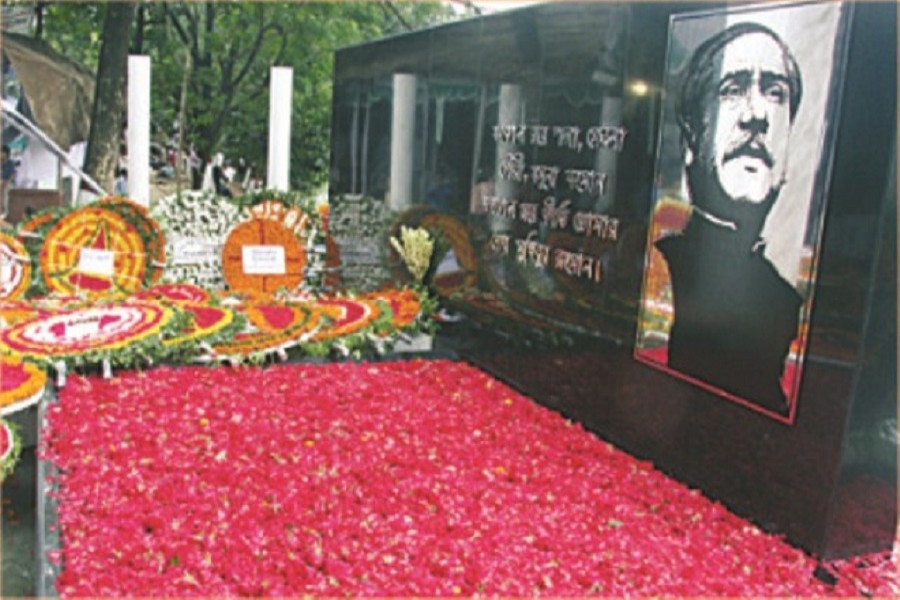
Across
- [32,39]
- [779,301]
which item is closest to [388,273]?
[779,301]

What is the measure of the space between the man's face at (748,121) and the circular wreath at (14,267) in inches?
251

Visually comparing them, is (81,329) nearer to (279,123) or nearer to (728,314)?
(728,314)

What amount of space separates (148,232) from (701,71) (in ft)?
20.4

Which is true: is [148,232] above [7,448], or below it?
above

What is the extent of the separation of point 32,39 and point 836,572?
1573 cm

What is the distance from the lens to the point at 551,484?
4.80m

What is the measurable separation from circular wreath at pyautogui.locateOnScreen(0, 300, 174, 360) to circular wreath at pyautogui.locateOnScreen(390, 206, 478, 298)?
2.40m

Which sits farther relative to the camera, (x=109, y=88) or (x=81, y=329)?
(x=109, y=88)

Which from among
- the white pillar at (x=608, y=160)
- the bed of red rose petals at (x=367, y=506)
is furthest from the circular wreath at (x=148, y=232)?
the white pillar at (x=608, y=160)

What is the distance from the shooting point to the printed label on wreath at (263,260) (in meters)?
9.66

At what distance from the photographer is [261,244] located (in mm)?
9781

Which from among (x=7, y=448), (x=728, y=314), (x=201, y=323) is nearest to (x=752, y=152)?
(x=728, y=314)

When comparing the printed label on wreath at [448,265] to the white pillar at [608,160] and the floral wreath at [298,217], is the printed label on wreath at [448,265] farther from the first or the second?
the white pillar at [608,160]

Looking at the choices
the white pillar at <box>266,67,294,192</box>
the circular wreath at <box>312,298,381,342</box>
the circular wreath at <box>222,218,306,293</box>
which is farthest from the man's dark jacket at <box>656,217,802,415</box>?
the white pillar at <box>266,67,294,192</box>
